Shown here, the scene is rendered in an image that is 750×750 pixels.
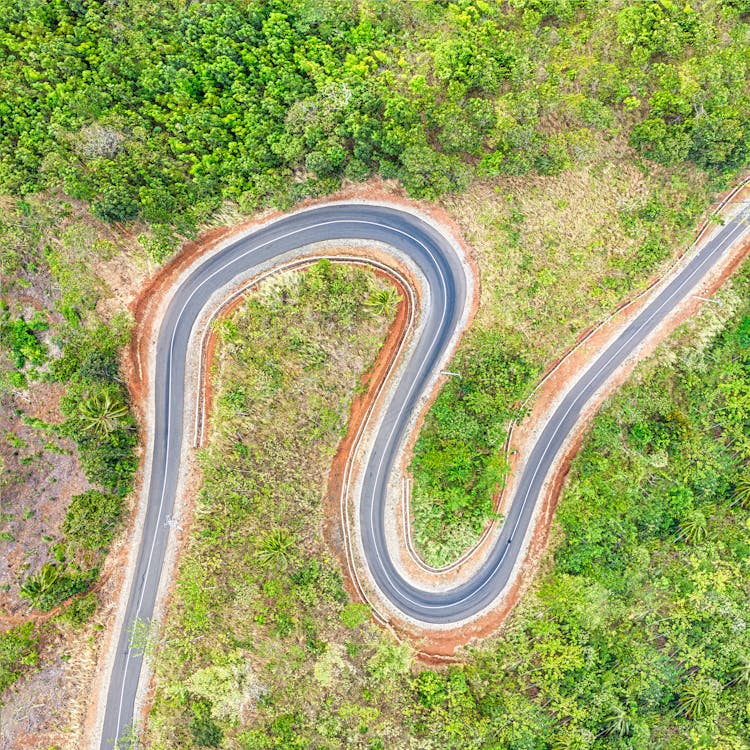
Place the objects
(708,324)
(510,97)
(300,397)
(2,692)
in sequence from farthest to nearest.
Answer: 1. (708,324)
2. (300,397)
3. (510,97)
4. (2,692)

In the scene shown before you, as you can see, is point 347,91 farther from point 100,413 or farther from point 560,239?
point 100,413

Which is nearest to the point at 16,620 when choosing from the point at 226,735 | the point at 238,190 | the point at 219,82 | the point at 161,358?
the point at 226,735

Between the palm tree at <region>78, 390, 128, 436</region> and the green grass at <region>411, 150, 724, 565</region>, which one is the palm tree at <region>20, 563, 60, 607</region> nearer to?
the palm tree at <region>78, 390, 128, 436</region>

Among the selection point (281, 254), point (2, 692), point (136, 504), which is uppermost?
point (281, 254)

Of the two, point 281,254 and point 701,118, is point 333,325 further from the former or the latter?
point 701,118

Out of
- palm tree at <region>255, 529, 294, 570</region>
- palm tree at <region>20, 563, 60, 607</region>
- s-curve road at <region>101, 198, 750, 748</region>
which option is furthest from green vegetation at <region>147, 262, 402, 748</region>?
palm tree at <region>20, 563, 60, 607</region>

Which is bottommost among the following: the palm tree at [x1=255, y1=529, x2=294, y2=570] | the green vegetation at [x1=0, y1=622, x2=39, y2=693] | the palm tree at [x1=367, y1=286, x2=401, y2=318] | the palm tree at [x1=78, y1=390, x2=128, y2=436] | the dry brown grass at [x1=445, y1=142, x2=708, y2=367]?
the green vegetation at [x1=0, y1=622, x2=39, y2=693]

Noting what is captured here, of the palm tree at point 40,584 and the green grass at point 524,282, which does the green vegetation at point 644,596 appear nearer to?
the green grass at point 524,282
